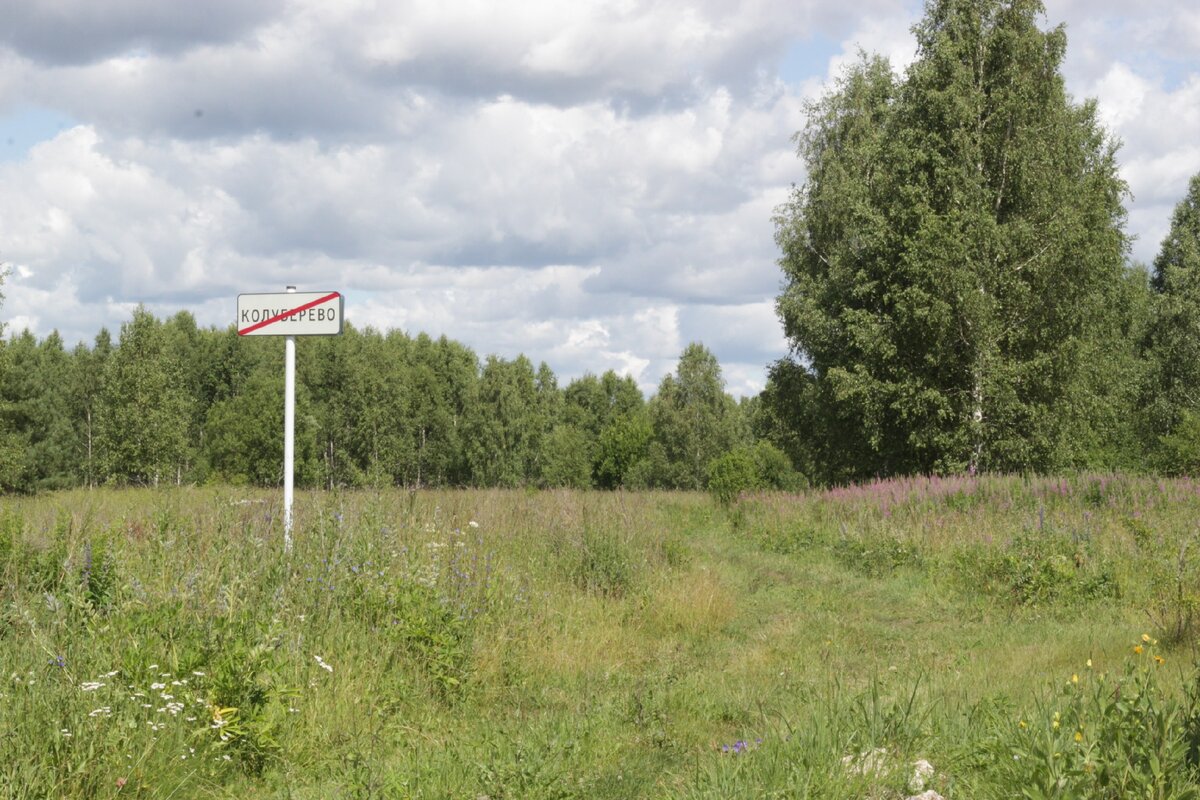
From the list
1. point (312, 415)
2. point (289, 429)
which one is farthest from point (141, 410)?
point (289, 429)

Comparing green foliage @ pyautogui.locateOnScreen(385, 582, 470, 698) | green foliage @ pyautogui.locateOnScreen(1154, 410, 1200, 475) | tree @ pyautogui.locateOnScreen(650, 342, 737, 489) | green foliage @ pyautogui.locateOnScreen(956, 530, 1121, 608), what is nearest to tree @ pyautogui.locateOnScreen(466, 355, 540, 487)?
tree @ pyautogui.locateOnScreen(650, 342, 737, 489)

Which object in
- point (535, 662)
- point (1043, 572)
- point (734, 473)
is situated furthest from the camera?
point (734, 473)

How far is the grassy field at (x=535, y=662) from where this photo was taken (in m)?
4.32

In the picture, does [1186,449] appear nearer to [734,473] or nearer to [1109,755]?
[734,473]

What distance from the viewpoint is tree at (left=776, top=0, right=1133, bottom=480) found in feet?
76.7

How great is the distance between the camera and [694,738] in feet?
18.3

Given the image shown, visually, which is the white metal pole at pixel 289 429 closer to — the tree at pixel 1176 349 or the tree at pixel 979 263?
the tree at pixel 979 263

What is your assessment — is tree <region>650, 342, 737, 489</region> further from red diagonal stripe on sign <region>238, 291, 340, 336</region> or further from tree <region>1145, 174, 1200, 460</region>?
red diagonal stripe on sign <region>238, 291, 340, 336</region>

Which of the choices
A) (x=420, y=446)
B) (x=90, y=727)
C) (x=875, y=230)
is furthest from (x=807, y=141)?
(x=420, y=446)

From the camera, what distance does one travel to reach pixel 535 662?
726cm

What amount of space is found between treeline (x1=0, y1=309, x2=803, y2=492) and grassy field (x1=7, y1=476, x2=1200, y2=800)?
38.5m

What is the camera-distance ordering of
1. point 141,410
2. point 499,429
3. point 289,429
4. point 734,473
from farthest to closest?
point 499,429, point 141,410, point 734,473, point 289,429

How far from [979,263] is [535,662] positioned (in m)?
19.2

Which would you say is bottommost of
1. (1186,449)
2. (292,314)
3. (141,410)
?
(1186,449)
